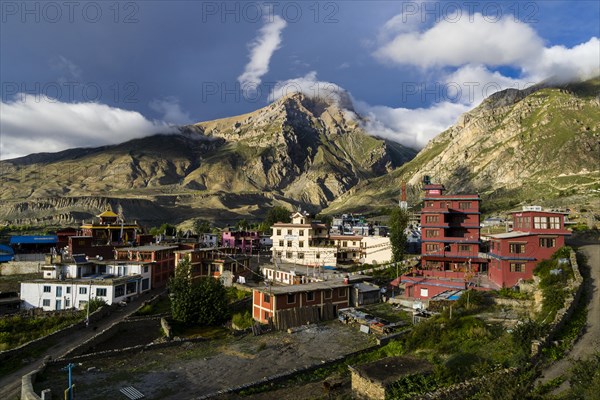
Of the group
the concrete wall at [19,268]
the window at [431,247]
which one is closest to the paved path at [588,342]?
the window at [431,247]

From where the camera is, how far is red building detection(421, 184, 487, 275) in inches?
2117

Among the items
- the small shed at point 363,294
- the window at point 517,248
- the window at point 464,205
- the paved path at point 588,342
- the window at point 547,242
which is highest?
the window at point 464,205

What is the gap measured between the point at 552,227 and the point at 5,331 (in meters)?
56.8

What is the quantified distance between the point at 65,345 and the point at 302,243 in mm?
40428

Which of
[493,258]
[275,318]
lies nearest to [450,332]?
[275,318]

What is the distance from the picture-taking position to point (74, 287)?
165 ft

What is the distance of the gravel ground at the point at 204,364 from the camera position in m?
23.3

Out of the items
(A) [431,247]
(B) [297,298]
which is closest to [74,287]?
(B) [297,298]

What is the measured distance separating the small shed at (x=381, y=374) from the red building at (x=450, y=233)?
1401 inches

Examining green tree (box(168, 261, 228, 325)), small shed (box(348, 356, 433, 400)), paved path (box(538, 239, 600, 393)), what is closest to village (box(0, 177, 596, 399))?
small shed (box(348, 356, 433, 400))

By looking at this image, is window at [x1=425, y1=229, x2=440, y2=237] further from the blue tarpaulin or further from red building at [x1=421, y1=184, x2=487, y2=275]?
the blue tarpaulin

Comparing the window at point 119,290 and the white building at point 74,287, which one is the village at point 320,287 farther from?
the window at point 119,290

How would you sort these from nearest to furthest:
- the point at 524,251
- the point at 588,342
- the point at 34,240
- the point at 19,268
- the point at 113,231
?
1. the point at 588,342
2. the point at 524,251
3. the point at 19,268
4. the point at 113,231
5. the point at 34,240

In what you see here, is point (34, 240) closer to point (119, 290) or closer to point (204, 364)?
point (119, 290)
